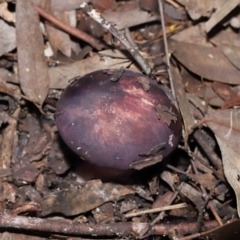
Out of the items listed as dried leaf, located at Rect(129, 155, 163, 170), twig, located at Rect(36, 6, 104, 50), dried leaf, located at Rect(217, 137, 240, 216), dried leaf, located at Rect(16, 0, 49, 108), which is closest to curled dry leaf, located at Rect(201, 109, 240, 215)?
dried leaf, located at Rect(217, 137, 240, 216)

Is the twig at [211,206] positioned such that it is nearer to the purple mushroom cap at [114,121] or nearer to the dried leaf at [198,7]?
the purple mushroom cap at [114,121]

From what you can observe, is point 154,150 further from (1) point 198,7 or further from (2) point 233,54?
(1) point 198,7

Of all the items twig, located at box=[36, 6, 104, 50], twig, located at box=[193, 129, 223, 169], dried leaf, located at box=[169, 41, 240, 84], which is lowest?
twig, located at box=[193, 129, 223, 169]

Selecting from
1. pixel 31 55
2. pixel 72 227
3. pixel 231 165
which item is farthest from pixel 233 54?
pixel 72 227

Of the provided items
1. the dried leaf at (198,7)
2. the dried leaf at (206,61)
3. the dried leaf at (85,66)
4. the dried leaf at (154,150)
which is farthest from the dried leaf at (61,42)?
the dried leaf at (154,150)

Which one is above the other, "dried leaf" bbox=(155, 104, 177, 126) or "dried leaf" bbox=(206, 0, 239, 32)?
"dried leaf" bbox=(206, 0, 239, 32)

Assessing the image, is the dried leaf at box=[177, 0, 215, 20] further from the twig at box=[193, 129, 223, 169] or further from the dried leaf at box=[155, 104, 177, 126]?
the dried leaf at box=[155, 104, 177, 126]
